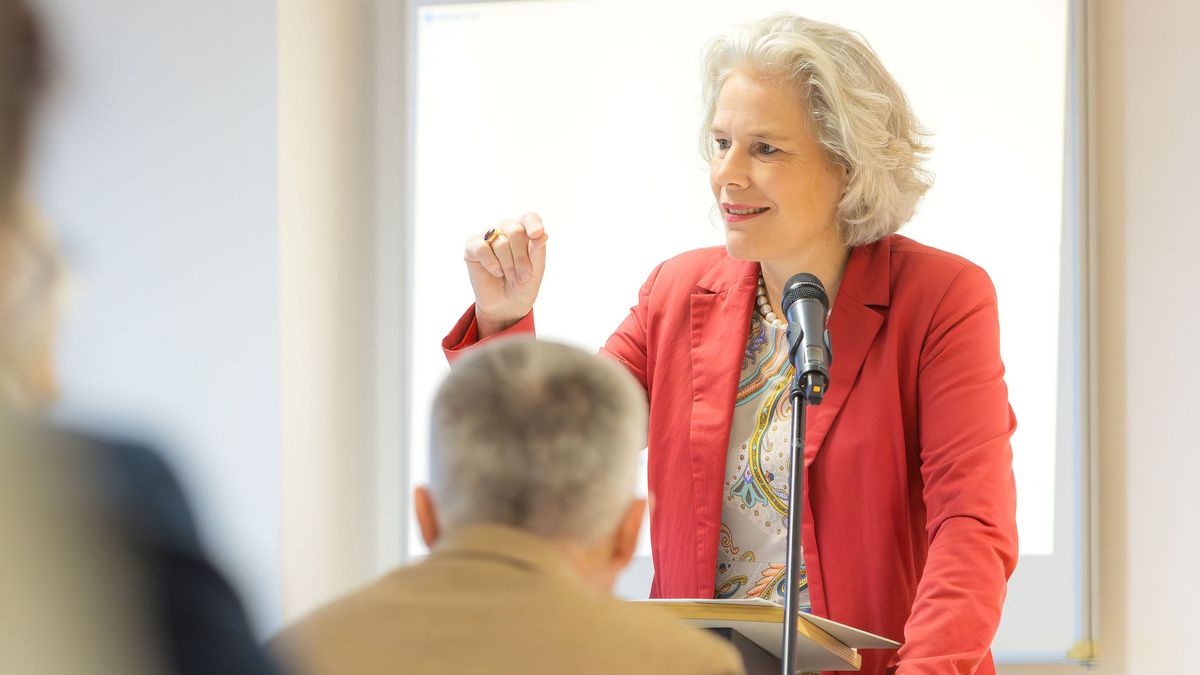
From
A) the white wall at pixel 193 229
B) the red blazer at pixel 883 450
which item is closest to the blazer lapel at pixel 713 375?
the red blazer at pixel 883 450

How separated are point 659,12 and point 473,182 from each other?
2.41ft

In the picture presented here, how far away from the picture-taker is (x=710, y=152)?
2.51 m

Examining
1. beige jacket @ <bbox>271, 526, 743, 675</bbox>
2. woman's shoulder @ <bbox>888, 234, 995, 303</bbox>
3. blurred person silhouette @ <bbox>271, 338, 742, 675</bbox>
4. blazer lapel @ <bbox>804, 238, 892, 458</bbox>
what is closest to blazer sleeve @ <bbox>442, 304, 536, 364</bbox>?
blazer lapel @ <bbox>804, 238, 892, 458</bbox>

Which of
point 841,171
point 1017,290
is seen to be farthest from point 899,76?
point 841,171

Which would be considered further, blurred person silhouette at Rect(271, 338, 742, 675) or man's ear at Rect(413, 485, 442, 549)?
man's ear at Rect(413, 485, 442, 549)

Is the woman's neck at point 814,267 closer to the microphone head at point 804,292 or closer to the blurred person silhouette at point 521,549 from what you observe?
the microphone head at point 804,292

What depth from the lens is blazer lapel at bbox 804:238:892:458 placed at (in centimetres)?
211

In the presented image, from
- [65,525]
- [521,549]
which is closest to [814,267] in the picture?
[521,549]

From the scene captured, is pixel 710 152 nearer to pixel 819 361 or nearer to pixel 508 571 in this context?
pixel 819 361

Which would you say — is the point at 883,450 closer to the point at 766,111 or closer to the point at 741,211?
the point at 741,211

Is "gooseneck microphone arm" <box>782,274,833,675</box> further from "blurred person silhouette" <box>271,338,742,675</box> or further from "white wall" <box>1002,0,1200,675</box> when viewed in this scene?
"white wall" <box>1002,0,1200,675</box>

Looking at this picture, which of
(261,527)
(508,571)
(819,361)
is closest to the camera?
(508,571)

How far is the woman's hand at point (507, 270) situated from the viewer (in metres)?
2.15

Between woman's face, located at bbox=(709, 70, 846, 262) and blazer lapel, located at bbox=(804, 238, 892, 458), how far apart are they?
120mm
